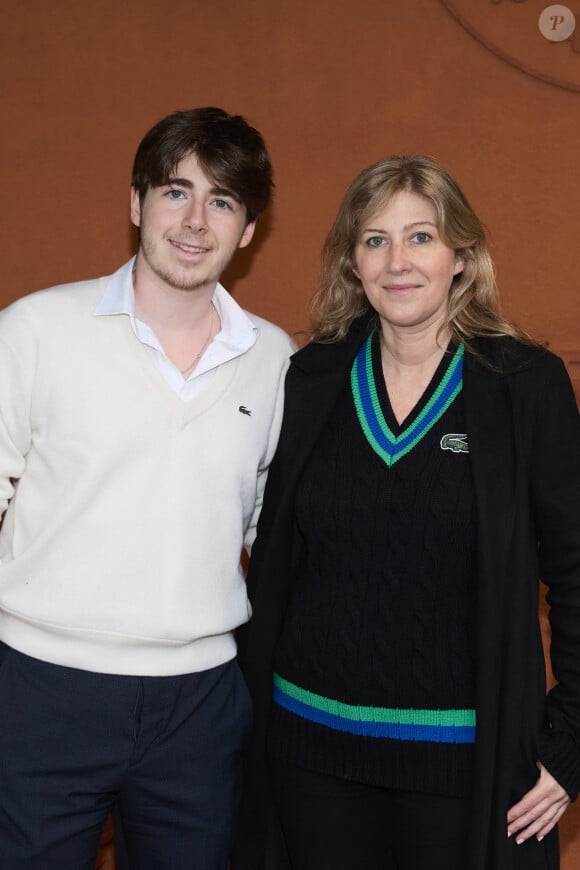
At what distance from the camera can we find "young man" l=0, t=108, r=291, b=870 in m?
1.83

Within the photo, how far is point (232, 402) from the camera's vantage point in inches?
79.4

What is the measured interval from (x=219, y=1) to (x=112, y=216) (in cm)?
67

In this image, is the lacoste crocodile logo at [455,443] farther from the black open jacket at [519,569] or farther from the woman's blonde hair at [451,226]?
the woman's blonde hair at [451,226]

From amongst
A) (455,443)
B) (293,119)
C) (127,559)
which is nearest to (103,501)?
(127,559)

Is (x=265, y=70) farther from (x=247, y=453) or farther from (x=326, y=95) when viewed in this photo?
(x=247, y=453)

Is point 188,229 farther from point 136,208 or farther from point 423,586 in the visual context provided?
point 423,586

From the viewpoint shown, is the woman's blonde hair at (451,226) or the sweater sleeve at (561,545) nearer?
the sweater sleeve at (561,545)

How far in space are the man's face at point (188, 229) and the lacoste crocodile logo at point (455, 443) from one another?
22.4 inches

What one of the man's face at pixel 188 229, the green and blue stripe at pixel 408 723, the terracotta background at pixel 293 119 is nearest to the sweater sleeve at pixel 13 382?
the man's face at pixel 188 229

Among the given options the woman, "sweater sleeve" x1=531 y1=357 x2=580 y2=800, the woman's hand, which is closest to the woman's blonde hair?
the woman

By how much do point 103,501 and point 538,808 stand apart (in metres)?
0.97

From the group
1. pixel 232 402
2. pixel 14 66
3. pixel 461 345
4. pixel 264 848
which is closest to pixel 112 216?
pixel 14 66

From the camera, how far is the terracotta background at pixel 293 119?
2.73m

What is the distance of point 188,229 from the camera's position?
77.8 inches
